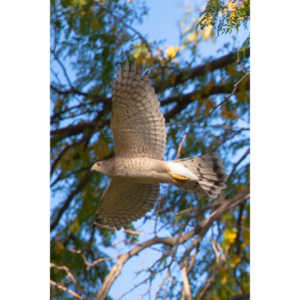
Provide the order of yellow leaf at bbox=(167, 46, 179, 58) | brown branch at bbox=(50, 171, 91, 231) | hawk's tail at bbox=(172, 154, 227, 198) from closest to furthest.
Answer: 1. hawk's tail at bbox=(172, 154, 227, 198)
2. yellow leaf at bbox=(167, 46, 179, 58)
3. brown branch at bbox=(50, 171, 91, 231)

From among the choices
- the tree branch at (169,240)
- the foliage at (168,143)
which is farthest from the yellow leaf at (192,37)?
the tree branch at (169,240)

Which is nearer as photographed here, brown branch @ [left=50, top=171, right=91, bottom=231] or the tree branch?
the tree branch

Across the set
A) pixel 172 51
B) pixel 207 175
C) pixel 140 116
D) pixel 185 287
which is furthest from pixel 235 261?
pixel 172 51

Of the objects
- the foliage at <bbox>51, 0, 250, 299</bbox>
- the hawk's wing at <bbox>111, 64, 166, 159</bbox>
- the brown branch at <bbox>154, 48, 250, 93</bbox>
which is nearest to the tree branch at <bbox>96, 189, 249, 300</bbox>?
the foliage at <bbox>51, 0, 250, 299</bbox>

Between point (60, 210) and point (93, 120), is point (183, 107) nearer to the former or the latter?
point (93, 120)

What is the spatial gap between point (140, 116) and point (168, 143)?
113 millimetres

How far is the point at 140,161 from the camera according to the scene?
6.05 ft

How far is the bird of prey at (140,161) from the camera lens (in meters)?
1.79

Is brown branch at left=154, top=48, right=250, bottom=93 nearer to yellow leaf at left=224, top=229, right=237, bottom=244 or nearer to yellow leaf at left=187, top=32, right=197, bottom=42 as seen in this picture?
yellow leaf at left=187, top=32, right=197, bottom=42

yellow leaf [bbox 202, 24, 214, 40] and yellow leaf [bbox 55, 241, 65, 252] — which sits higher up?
yellow leaf [bbox 202, 24, 214, 40]

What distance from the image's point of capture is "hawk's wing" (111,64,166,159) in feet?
6.06

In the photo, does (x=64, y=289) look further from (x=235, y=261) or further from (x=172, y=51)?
(x=172, y=51)

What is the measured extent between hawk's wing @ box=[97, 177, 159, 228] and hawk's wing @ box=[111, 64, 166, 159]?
0.09 meters
